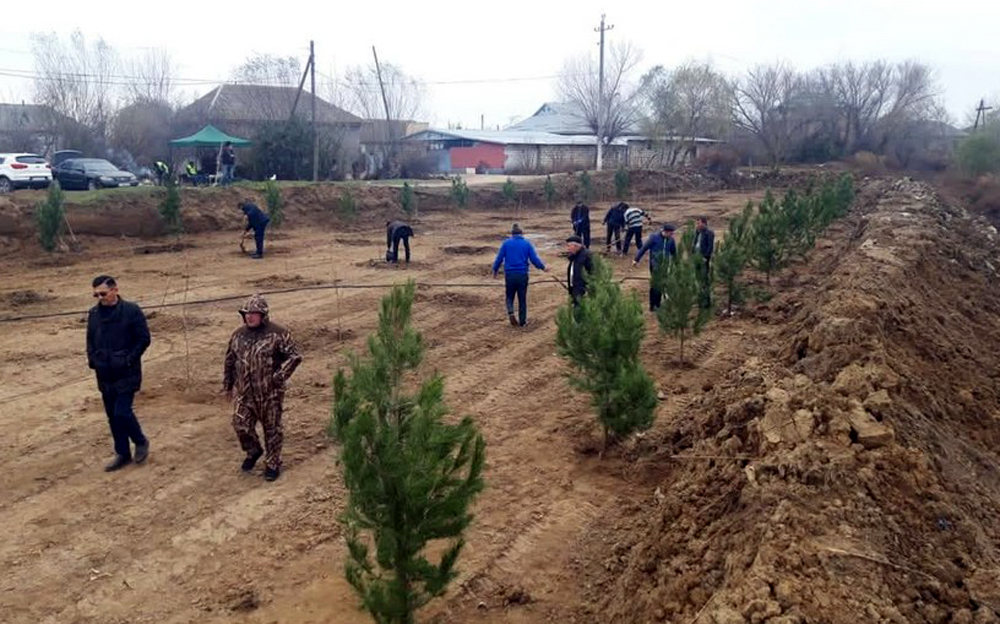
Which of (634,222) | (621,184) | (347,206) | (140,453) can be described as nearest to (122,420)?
(140,453)

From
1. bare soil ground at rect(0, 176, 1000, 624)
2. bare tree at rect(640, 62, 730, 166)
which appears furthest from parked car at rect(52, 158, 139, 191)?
bare tree at rect(640, 62, 730, 166)

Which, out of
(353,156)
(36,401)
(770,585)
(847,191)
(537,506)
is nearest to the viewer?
(770,585)

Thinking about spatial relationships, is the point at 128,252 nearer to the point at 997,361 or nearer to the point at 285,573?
the point at 285,573

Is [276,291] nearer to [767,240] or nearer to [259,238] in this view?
[259,238]

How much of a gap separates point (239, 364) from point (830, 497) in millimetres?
4565

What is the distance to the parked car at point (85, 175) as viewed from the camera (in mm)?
27703

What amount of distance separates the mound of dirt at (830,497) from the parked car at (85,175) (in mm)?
25245

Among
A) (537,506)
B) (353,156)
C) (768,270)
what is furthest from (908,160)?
(537,506)

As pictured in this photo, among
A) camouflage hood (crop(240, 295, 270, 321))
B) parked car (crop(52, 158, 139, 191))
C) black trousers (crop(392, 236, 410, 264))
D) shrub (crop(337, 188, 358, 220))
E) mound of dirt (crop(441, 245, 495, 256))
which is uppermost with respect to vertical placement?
parked car (crop(52, 158, 139, 191))

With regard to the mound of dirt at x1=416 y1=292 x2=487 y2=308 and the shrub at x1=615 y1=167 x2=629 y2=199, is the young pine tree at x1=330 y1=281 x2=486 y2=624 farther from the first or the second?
the shrub at x1=615 y1=167 x2=629 y2=199

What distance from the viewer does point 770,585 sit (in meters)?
3.64

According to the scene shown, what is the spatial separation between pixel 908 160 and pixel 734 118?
1145cm

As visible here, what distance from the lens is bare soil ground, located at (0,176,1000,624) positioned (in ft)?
13.5

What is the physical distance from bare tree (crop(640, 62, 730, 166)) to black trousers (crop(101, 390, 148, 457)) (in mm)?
48844
